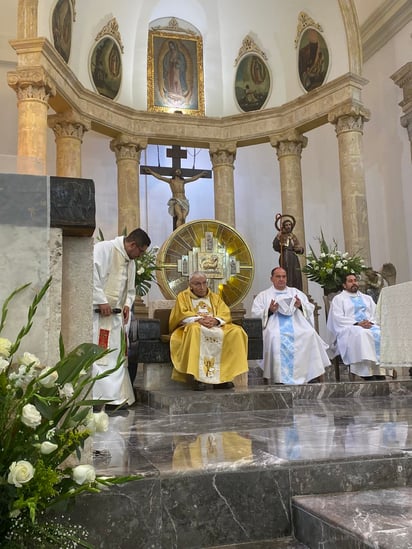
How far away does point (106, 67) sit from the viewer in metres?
12.9

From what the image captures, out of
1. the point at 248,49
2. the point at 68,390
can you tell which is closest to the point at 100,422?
the point at 68,390

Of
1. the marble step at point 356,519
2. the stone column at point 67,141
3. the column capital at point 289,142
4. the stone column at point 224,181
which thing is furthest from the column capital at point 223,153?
the marble step at point 356,519

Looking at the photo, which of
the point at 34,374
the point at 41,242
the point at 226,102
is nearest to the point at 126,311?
the point at 41,242

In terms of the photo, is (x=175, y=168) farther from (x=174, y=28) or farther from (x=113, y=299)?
(x=113, y=299)

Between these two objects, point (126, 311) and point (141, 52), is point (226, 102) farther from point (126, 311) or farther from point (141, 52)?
point (126, 311)

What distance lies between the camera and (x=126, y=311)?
620 cm

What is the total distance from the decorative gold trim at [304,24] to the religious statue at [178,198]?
390cm

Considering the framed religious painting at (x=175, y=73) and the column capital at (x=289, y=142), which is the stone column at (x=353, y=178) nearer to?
the column capital at (x=289, y=142)

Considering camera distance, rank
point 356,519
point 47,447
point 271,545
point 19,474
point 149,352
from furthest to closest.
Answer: point 149,352, point 271,545, point 356,519, point 47,447, point 19,474

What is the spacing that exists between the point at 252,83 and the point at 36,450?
44.3ft

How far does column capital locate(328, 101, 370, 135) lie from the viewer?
12062 mm

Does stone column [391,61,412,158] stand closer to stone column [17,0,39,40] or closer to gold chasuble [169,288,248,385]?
stone column [17,0,39,40]

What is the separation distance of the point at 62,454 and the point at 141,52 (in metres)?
13.4

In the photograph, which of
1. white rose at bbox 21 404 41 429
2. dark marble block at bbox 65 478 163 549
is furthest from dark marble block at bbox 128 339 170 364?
white rose at bbox 21 404 41 429
